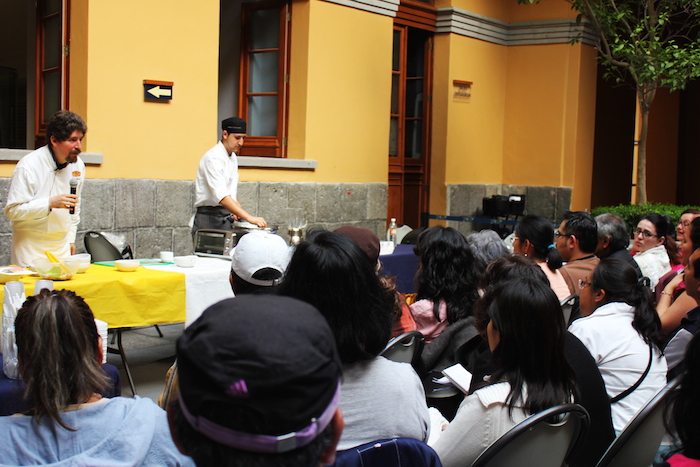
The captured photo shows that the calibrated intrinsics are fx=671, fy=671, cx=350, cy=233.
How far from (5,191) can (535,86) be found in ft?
23.1

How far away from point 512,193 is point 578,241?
18.9 ft

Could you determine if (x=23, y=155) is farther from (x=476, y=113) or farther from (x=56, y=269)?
(x=476, y=113)

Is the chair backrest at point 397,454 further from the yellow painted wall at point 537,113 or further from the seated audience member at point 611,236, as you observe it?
the yellow painted wall at point 537,113

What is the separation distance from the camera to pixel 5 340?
2311mm

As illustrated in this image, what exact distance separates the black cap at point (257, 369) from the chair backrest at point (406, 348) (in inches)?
62.3

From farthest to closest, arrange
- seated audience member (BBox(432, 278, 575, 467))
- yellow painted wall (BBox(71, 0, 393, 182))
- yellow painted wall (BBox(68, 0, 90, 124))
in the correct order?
yellow painted wall (BBox(71, 0, 393, 182)) → yellow painted wall (BBox(68, 0, 90, 124)) → seated audience member (BBox(432, 278, 575, 467))

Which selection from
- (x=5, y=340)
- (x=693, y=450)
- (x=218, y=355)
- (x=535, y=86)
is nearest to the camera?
(x=218, y=355)

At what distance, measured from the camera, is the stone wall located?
5.45 meters

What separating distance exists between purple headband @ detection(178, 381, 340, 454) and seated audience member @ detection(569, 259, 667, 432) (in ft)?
5.87

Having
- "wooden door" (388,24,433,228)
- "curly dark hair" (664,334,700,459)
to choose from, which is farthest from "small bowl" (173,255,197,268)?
"wooden door" (388,24,433,228)

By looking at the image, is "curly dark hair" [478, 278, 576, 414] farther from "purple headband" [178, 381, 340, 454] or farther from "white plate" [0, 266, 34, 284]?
"white plate" [0, 266, 34, 284]

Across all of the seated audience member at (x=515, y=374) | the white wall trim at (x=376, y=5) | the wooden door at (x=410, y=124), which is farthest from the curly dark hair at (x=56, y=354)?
the wooden door at (x=410, y=124)

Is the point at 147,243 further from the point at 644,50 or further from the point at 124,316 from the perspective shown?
the point at 644,50

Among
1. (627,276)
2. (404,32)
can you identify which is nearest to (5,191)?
(627,276)
